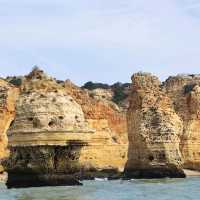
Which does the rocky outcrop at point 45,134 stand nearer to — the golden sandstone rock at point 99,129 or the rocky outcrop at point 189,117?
the golden sandstone rock at point 99,129

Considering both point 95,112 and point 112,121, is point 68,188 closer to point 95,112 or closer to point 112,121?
point 95,112

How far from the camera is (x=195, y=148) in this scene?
186 ft

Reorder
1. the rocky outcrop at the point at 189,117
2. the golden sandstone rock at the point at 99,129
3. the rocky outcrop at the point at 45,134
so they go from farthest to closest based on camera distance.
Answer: the rocky outcrop at the point at 189,117
the golden sandstone rock at the point at 99,129
the rocky outcrop at the point at 45,134

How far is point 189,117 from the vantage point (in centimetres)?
5919

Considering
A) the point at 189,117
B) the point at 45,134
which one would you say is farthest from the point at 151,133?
the point at 45,134

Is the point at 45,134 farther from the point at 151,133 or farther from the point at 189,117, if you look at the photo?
the point at 189,117

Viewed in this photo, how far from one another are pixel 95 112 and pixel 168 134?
51.8ft

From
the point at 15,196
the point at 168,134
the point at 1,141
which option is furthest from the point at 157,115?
the point at 15,196

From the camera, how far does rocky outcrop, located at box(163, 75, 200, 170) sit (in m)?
56.3

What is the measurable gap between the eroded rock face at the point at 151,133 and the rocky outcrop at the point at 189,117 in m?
8.68

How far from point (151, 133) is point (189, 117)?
13.8 metres

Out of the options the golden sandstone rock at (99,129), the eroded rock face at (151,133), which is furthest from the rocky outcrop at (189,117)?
the eroded rock face at (151,133)

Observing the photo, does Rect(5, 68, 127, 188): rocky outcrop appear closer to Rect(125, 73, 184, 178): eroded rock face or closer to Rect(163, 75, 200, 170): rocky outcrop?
Rect(125, 73, 184, 178): eroded rock face

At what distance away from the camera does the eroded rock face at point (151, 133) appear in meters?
44.0
